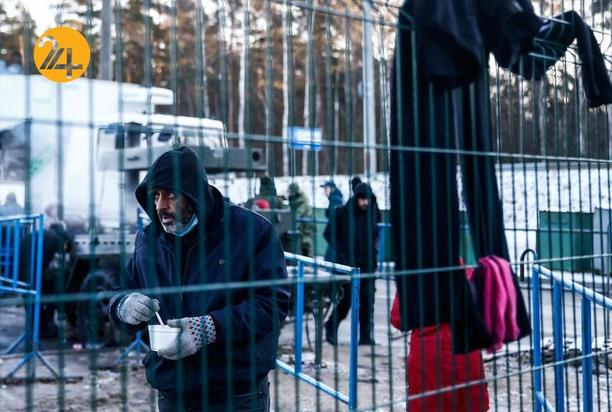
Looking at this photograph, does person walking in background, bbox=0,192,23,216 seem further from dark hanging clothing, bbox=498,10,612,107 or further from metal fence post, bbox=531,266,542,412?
dark hanging clothing, bbox=498,10,612,107

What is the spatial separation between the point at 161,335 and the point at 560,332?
2.28 metres

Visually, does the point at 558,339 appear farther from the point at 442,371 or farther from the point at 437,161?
the point at 437,161

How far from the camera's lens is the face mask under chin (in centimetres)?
296

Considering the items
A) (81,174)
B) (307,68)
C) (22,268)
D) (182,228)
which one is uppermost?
(81,174)

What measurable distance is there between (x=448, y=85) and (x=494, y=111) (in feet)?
2.13

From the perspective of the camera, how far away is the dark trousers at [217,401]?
3033 millimetres

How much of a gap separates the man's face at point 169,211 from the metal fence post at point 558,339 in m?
2.04

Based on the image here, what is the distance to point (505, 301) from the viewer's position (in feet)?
9.08

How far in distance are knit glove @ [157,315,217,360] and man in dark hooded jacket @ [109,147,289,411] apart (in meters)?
0.01

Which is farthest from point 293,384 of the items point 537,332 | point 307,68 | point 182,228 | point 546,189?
point 307,68

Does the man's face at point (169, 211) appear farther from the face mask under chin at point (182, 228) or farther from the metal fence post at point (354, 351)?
the metal fence post at point (354, 351)

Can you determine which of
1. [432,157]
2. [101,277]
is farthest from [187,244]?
[101,277]

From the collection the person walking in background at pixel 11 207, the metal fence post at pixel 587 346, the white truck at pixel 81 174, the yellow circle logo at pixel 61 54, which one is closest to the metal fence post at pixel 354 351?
the metal fence post at pixel 587 346

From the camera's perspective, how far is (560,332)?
4051mm
